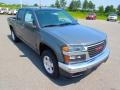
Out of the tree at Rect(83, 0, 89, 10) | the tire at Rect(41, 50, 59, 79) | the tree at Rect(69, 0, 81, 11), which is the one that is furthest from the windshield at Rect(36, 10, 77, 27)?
the tree at Rect(83, 0, 89, 10)

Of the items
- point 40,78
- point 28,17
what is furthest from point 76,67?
point 28,17

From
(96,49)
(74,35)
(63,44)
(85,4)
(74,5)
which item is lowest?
(96,49)

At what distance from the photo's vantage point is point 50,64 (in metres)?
4.56

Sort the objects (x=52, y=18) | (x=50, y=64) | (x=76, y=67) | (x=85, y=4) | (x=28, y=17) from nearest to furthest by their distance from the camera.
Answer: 1. (x=76, y=67)
2. (x=50, y=64)
3. (x=52, y=18)
4. (x=28, y=17)
5. (x=85, y=4)

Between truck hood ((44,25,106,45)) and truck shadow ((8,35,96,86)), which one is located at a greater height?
truck hood ((44,25,106,45))

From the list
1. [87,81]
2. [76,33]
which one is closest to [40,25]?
[76,33]

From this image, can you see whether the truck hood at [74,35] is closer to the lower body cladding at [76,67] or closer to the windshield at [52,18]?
the windshield at [52,18]

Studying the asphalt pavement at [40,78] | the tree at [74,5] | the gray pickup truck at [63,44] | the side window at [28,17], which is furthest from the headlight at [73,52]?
the tree at [74,5]

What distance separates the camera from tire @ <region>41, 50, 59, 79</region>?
4287 mm

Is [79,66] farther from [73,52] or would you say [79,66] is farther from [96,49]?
[96,49]

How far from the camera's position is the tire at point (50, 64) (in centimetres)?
429

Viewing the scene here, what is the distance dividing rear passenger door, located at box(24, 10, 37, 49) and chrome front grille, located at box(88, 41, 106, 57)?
1849 mm

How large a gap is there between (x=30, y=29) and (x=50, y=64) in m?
1.54

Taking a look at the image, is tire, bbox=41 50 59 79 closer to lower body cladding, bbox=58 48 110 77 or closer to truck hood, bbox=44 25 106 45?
lower body cladding, bbox=58 48 110 77
